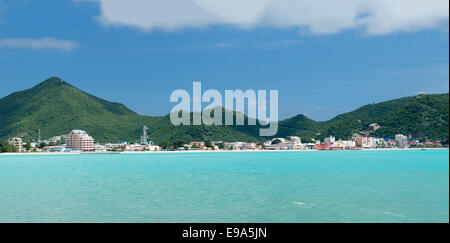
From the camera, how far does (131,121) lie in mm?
130250

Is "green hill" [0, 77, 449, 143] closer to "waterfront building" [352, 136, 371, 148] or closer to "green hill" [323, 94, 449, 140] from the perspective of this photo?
"green hill" [323, 94, 449, 140]

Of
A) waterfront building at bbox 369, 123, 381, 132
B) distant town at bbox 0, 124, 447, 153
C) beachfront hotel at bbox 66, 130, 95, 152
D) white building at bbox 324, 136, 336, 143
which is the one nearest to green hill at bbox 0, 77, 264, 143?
distant town at bbox 0, 124, 447, 153

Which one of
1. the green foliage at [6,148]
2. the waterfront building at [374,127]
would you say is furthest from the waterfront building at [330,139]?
the green foliage at [6,148]

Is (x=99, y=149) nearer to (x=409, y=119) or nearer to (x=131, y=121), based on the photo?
(x=131, y=121)

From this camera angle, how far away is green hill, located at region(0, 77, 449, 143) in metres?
102

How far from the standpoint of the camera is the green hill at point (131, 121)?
3996 inches

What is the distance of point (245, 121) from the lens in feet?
454

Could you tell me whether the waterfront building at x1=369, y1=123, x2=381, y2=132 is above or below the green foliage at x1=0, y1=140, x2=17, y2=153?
above

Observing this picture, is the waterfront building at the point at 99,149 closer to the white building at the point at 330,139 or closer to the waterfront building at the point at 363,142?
the white building at the point at 330,139

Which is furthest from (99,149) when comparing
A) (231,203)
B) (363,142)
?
(231,203)
